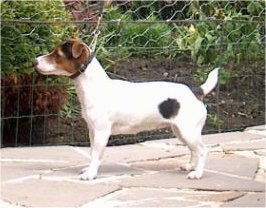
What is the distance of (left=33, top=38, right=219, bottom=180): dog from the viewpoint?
14.1 ft

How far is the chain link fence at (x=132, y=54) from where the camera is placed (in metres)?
5.46

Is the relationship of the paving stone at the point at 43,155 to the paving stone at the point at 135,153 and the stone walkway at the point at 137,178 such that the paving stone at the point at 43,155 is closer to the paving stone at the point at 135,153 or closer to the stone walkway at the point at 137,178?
the stone walkway at the point at 137,178

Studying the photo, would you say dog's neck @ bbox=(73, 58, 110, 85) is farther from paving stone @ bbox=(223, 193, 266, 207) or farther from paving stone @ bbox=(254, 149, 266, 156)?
paving stone @ bbox=(254, 149, 266, 156)

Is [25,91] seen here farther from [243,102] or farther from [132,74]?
[243,102]

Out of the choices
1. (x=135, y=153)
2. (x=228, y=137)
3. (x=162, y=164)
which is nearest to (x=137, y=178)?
(x=162, y=164)

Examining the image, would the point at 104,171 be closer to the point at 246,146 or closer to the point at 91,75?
the point at 91,75

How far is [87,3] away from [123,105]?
3.15 m

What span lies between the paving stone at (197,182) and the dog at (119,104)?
88mm

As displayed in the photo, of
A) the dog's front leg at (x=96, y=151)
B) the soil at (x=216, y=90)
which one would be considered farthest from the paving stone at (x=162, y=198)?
the soil at (x=216, y=90)

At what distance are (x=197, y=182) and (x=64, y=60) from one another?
3.31 feet

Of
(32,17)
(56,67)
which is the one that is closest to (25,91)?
(32,17)

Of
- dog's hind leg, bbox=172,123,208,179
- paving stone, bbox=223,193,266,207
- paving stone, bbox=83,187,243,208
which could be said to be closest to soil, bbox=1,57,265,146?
dog's hind leg, bbox=172,123,208,179

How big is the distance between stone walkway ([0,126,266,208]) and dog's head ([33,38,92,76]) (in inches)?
24.4

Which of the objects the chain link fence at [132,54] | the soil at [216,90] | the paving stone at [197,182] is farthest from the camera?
the soil at [216,90]
